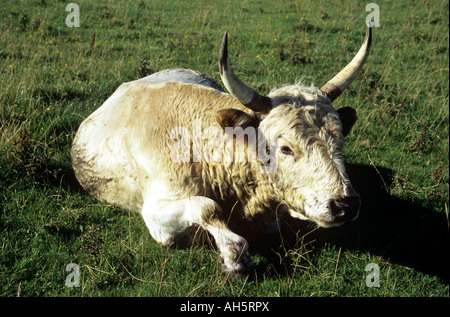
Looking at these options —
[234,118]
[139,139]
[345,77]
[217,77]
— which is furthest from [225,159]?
[217,77]

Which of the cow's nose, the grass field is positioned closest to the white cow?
the cow's nose

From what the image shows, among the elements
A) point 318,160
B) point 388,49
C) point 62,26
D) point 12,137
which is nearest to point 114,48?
point 62,26

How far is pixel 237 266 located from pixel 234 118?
144 centimetres

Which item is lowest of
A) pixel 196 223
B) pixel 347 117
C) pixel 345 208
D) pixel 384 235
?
pixel 384 235

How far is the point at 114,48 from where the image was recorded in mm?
10766

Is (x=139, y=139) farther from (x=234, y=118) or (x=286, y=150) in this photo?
(x=286, y=150)

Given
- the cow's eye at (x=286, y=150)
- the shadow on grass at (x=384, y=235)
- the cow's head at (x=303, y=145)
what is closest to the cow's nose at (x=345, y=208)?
the cow's head at (x=303, y=145)

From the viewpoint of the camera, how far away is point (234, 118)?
4.67 m

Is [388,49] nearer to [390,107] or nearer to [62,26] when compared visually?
[390,107]

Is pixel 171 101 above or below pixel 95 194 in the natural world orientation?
above

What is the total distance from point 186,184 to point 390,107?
16.8 ft

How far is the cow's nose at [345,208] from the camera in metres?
4.07

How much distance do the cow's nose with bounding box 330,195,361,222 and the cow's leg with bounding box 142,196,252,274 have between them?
91 centimetres
